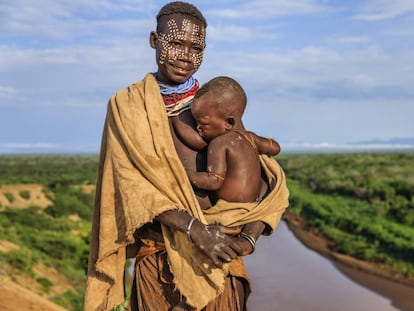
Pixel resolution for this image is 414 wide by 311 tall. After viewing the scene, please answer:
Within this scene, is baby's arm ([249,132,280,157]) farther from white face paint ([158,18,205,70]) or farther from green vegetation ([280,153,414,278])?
green vegetation ([280,153,414,278])

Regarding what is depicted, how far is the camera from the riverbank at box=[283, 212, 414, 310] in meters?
14.2

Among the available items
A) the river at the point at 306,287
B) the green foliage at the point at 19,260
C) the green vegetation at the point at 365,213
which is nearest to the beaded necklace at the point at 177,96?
the green foliage at the point at 19,260

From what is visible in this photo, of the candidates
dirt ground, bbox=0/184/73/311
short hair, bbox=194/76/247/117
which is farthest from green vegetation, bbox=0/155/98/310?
short hair, bbox=194/76/247/117

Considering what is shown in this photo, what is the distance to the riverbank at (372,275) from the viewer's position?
1418 centimetres

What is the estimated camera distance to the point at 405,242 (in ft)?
55.6

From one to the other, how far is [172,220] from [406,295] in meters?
13.7

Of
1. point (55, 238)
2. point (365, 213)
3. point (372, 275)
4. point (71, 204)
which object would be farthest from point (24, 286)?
point (365, 213)

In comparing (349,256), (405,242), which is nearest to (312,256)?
(349,256)

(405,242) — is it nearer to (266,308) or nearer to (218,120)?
(266,308)

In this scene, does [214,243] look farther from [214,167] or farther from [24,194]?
[24,194]

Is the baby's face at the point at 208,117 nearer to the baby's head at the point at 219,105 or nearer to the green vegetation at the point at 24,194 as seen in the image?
the baby's head at the point at 219,105

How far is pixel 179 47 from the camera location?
231 centimetres

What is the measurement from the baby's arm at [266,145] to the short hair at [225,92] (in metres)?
0.25

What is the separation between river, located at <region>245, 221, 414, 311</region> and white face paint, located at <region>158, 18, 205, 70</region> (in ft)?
37.4
